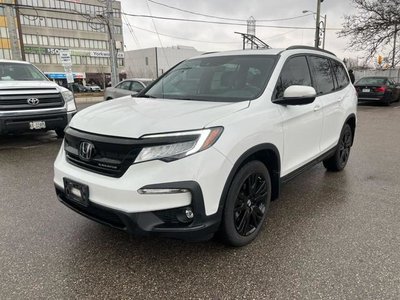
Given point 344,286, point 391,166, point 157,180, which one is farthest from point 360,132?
point 157,180

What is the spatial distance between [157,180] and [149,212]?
24 cm

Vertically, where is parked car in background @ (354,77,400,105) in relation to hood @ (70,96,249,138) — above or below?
below

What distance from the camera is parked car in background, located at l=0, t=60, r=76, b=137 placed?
6590 millimetres

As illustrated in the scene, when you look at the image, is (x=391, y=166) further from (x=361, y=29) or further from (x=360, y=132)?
(x=361, y=29)

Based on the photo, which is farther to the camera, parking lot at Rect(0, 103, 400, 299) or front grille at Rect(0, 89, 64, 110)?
front grille at Rect(0, 89, 64, 110)

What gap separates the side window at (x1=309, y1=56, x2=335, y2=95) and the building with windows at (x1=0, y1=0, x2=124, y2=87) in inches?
2493

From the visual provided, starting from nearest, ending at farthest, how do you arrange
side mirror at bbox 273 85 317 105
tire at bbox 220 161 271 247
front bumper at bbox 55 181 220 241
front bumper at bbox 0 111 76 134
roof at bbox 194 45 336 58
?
front bumper at bbox 55 181 220 241 → tire at bbox 220 161 271 247 → side mirror at bbox 273 85 317 105 → roof at bbox 194 45 336 58 → front bumper at bbox 0 111 76 134

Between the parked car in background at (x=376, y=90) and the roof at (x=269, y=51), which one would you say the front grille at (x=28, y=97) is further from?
the parked car in background at (x=376, y=90)

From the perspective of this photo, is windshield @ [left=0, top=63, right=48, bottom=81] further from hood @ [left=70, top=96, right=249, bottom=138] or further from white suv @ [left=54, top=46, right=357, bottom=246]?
hood @ [left=70, top=96, right=249, bottom=138]

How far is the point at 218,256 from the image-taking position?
2957 mm

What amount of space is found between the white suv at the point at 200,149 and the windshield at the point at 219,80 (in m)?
0.01

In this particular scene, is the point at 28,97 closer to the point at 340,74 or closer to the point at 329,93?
the point at 329,93

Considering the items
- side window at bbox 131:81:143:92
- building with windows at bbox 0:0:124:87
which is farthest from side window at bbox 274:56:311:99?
building with windows at bbox 0:0:124:87

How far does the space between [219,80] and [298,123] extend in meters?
0.97
